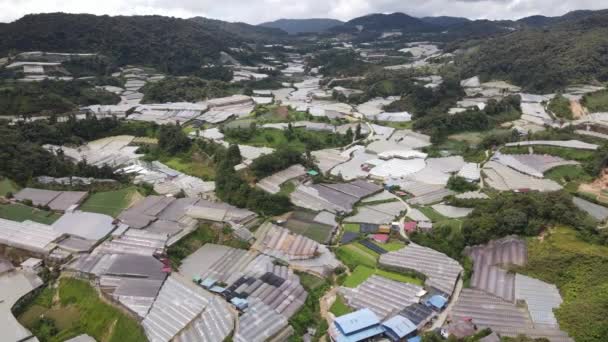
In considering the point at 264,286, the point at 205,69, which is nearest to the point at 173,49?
the point at 205,69

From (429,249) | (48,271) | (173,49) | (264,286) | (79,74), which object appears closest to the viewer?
(264,286)

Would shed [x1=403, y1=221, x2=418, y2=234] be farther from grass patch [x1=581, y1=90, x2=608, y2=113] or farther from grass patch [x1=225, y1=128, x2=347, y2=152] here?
grass patch [x1=581, y1=90, x2=608, y2=113]

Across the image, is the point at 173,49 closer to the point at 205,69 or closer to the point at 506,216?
the point at 205,69

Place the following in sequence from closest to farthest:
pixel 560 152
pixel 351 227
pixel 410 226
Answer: pixel 410 226 → pixel 351 227 → pixel 560 152

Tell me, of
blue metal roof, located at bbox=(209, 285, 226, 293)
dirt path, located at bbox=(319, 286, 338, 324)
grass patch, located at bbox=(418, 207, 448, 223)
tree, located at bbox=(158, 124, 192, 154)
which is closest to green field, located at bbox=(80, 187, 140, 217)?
tree, located at bbox=(158, 124, 192, 154)

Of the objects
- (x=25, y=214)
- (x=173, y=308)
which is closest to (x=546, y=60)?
(x=173, y=308)

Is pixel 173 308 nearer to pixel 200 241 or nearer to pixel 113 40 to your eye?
pixel 200 241
